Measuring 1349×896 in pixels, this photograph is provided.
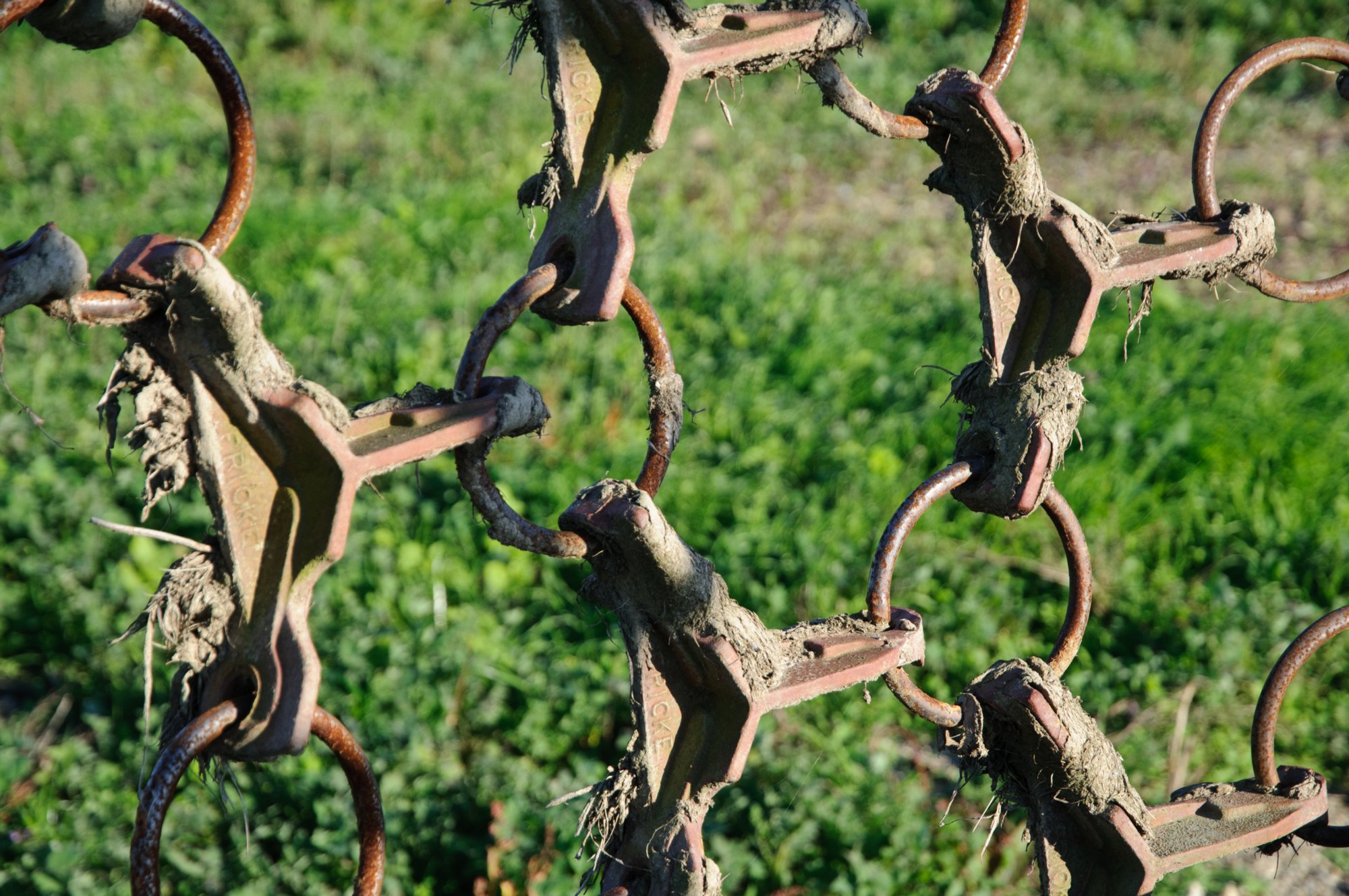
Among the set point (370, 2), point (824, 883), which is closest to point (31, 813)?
point (824, 883)

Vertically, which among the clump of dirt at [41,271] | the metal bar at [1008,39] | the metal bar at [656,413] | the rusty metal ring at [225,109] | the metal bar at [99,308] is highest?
the metal bar at [1008,39]

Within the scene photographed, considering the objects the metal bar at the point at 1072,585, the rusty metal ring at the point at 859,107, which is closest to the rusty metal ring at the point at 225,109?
the rusty metal ring at the point at 859,107

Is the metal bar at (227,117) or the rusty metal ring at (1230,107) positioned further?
the rusty metal ring at (1230,107)

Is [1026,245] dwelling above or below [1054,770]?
above

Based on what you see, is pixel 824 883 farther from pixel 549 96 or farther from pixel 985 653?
pixel 549 96

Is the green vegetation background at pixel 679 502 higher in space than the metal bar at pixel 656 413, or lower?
lower

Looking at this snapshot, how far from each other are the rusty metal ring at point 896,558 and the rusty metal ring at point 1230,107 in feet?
1.07

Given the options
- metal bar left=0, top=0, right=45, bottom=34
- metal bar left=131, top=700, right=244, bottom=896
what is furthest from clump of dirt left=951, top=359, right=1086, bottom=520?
metal bar left=0, top=0, right=45, bottom=34

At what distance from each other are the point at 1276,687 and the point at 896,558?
0.49m

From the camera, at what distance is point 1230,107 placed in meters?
1.17

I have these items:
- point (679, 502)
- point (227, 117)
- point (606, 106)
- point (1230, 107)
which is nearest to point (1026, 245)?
point (1230, 107)

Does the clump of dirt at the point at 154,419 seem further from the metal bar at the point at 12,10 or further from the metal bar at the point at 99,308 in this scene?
the metal bar at the point at 12,10

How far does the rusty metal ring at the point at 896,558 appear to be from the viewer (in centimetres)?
103

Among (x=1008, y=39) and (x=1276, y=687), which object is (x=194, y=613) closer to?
(x=1008, y=39)
